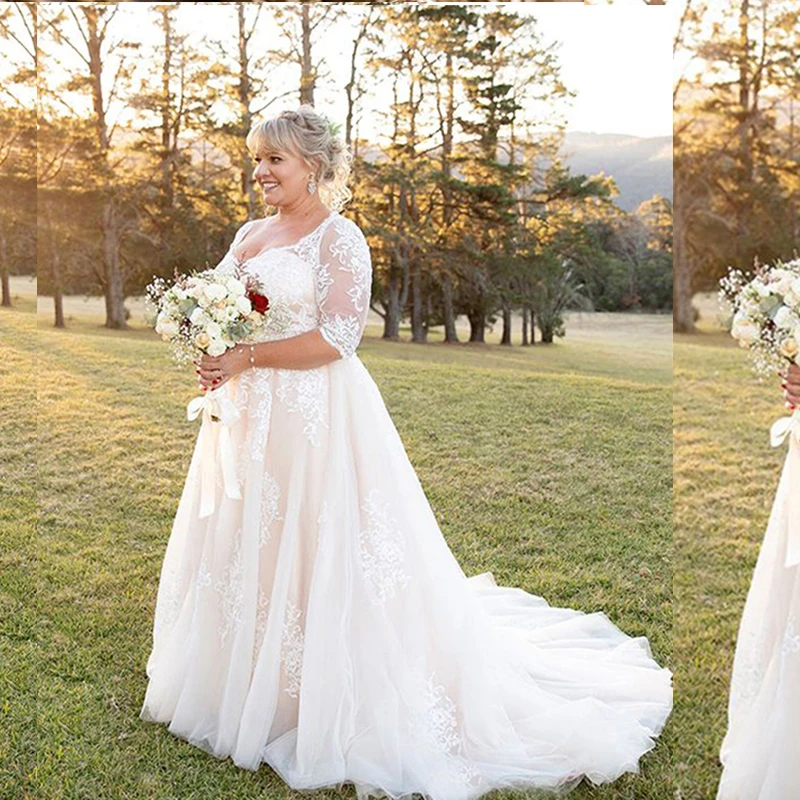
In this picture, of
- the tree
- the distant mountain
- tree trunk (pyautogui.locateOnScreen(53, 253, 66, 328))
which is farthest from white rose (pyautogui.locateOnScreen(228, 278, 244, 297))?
the distant mountain

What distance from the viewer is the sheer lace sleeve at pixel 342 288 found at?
324 cm

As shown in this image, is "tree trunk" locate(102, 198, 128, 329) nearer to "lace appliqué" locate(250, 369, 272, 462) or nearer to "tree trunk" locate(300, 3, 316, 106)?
"tree trunk" locate(300, 3, 316, 106)

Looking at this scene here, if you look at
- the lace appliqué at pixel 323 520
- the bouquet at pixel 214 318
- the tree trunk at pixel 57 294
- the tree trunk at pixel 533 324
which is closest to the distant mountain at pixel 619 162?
the tree trunk at pixel 533 324

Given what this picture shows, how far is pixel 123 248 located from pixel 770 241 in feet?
24.2

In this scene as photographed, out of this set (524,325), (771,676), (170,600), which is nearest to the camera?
(771,676)

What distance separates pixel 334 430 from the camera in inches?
131

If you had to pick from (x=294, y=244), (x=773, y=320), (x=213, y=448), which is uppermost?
(x=294, y=244)

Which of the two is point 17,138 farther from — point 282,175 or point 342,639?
point 342,639

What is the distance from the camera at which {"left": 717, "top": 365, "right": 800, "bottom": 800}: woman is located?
2.75 meters

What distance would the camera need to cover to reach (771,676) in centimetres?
287

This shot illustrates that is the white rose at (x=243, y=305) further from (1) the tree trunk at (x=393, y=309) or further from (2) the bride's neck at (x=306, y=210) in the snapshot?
(1) the tree trunk at (x=393, y=309)

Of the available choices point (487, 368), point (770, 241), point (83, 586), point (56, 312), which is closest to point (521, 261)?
point (487, 368)

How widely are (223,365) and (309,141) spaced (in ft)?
2.66

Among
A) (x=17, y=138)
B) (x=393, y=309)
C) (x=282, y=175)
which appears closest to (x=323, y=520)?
(x=282, y=175)
